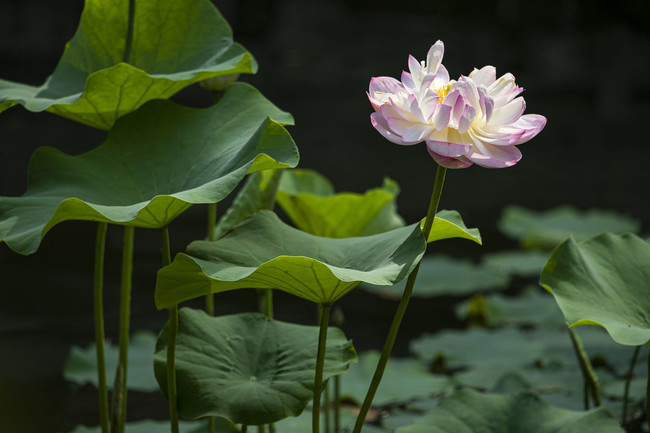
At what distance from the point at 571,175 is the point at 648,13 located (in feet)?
6.86

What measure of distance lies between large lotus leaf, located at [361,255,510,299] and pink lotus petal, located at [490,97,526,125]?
140 centimetres

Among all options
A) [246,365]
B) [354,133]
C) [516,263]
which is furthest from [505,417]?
[354,133]

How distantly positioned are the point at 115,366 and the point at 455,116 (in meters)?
1.04

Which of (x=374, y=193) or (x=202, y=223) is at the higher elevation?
(x=374, y=193)

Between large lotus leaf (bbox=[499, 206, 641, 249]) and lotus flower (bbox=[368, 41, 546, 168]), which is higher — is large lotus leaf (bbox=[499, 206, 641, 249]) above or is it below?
below

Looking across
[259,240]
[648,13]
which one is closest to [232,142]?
[259,240]

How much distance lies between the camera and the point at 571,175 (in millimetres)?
3426

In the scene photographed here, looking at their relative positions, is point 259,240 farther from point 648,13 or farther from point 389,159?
point 648,13

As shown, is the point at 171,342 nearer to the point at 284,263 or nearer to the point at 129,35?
the point at 284,263

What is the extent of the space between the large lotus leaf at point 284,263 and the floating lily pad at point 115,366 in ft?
2.37

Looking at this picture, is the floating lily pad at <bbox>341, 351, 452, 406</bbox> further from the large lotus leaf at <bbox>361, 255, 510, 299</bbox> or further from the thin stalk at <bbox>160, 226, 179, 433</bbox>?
the thin stalk at <bbox>160, 226, 179, 433</bbox>

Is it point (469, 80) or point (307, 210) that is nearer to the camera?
point (469, 80)

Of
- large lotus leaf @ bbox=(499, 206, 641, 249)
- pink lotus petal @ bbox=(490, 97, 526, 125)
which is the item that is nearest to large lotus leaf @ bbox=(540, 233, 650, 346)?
pink lotus petal @ bbox=(490, 97, 526, 125)

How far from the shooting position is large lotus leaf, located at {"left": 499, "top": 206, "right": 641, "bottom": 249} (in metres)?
2.39
